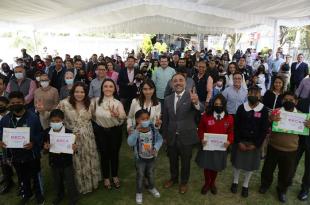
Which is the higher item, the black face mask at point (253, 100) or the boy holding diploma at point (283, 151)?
the black face mask at point (253, 100)

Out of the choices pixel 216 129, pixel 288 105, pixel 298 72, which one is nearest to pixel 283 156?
pixel 288 105

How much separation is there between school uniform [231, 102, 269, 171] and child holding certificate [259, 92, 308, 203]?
0.17 metres

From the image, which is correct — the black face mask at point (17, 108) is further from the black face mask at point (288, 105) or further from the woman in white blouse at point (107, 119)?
the black face mask at point (288, 105)

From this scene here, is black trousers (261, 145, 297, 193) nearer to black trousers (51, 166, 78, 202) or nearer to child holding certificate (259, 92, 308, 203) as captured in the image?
child holding certificate (259, 92, 308, 203)

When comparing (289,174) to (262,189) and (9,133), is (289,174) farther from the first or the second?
(9,133)

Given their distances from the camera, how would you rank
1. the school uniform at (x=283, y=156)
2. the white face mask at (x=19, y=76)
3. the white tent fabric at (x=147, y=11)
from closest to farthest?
the school uniform at (x=283, y=156) < the white face mask at (x=19, y=76) < the white tent fabric at (x=147, y=11)

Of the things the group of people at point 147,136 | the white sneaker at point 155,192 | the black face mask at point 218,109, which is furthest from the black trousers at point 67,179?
the black face mask at point 218,109

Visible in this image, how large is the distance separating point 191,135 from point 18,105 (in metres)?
2.43

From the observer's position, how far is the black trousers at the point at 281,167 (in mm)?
3979

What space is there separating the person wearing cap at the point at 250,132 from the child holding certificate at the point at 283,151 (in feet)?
0.62

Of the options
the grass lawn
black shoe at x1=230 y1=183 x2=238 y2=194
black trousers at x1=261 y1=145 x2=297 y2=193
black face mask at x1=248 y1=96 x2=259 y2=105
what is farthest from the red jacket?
the grass lawn

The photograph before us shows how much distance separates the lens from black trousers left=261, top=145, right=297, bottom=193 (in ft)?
13.1

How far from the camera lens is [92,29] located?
50.5 feet

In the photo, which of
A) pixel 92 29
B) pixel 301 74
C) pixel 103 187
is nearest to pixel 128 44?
pixel 92 29
